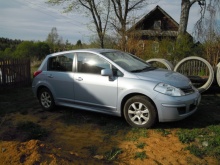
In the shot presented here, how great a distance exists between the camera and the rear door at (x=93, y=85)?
16.9 feet

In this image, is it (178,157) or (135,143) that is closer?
(178,157)

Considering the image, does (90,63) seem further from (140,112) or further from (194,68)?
(194,68)

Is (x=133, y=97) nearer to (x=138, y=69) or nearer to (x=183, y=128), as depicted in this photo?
(x=138, y=69)

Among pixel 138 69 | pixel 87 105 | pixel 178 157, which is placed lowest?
pixel 178 157

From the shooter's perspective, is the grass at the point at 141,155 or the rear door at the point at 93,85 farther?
the rear door at the point at 93,85

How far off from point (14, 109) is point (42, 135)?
8.75ft

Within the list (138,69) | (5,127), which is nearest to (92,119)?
(138,69)

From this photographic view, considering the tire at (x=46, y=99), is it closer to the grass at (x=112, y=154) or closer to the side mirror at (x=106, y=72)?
the side mirror at (x=106, y=72)

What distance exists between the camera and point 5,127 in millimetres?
5465

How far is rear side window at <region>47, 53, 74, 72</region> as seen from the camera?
5992 mm

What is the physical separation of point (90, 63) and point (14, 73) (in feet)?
20.9

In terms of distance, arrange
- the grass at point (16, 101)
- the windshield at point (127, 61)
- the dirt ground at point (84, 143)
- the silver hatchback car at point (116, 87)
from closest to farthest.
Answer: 1. the dirt ground at point (84, 143)
2. the silver hatchback car at point (116, 87)
3. the windshield at point (127, 61)
4. the grass at point (16, 101)

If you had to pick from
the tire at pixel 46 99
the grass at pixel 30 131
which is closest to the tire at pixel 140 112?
the grass at pixel 30 131

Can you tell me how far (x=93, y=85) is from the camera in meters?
5.39
